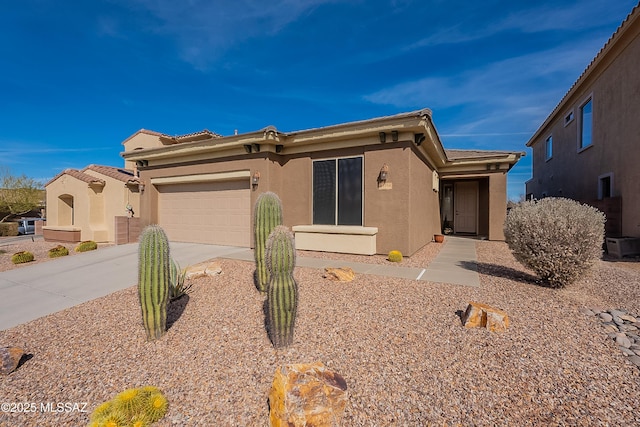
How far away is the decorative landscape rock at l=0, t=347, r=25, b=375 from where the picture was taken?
9.79 feet

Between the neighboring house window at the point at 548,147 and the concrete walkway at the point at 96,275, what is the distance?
45.3 feet

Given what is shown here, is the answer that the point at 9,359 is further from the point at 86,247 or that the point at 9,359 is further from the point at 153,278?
the point at 86,247

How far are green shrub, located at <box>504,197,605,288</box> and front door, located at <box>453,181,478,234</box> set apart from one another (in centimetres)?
930

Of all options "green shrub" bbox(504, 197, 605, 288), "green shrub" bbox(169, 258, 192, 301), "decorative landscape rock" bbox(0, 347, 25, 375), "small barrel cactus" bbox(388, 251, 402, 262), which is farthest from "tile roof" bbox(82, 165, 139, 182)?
"green shrub" bbox(504, 197, 605, 288)

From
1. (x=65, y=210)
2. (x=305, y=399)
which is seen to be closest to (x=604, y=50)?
(x=305, y=399)

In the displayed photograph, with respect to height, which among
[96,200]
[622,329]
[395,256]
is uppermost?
[96,200]

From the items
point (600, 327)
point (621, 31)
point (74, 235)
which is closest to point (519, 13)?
point (621, 31)

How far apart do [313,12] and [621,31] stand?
1069 cm

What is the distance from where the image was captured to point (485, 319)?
353 cm

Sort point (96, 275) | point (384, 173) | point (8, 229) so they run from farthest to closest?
point (8, 229) → point (384, 173) → point (96, 275)

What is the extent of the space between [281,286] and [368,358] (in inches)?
49.5

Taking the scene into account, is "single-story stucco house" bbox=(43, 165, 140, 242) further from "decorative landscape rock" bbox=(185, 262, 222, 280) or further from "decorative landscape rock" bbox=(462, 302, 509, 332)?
"decorative landscape rock" bbox=(462, 302, 509, 332)

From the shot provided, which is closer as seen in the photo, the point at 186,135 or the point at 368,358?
the point at 368,358

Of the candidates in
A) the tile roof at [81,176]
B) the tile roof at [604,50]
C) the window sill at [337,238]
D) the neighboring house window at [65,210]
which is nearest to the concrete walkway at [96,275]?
the window sill at [337,238]
